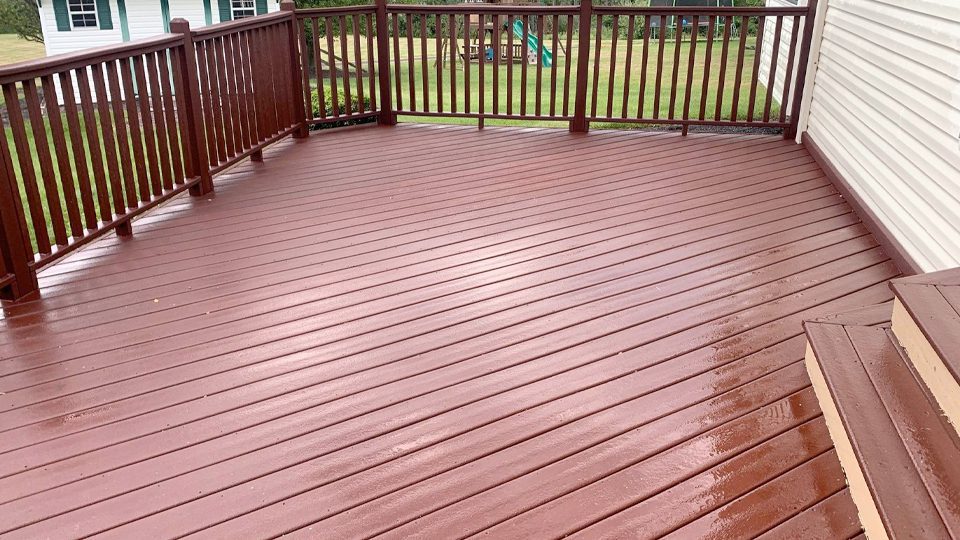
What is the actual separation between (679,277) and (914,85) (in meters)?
1.36

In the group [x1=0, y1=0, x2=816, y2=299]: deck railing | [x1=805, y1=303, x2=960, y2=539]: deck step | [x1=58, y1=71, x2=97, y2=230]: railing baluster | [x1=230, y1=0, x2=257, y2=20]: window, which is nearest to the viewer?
[x1=805, y1=303, x2=960, y2=539]: deck step

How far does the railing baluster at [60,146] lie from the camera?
10.2 ft

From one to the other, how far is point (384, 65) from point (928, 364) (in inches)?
187

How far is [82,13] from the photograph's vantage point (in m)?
13.0

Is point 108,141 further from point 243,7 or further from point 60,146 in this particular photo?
point 243,7

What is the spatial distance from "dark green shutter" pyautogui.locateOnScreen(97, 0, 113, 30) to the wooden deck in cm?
1058

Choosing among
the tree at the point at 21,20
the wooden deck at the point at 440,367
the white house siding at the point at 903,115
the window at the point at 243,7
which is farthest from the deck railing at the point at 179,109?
the tree at the point at 21,20

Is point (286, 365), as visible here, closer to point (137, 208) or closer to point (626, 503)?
point (626, 503)

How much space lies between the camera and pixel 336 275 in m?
3.34

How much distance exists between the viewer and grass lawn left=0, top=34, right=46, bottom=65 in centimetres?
1502

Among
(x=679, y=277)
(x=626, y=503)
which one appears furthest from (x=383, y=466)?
(x=679, y=277)

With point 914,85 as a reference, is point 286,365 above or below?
below

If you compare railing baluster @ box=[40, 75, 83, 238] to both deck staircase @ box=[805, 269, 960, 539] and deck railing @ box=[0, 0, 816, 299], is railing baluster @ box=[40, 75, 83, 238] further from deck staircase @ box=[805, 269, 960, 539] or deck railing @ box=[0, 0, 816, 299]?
deck staircase @ box=[805, 269, 960, 539]

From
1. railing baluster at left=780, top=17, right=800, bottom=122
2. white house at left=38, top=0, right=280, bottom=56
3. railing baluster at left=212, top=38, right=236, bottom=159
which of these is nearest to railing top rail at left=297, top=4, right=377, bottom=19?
railing baluster at left=212, top=38, right=236, bottom=159
